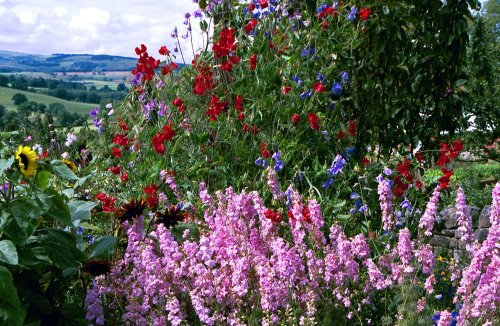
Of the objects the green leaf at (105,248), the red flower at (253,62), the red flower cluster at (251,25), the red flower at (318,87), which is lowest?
the green leaf at (105,248)

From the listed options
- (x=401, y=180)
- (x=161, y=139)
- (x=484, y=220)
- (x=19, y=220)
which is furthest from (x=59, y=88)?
(x=19, y=220)

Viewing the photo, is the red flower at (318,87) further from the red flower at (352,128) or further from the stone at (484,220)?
the stone at (484,220)

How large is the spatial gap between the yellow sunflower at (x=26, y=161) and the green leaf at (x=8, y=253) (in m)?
0.35

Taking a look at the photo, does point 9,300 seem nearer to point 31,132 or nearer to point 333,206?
point 333,206

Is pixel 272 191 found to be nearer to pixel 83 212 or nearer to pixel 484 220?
pixel 83 212

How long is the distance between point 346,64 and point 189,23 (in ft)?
5.97

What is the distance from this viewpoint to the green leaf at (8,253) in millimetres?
2164

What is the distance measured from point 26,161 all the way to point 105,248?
1.63ft

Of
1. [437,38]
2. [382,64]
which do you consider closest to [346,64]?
[382,64]

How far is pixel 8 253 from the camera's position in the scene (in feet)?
7.20

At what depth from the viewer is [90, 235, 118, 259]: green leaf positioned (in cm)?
266

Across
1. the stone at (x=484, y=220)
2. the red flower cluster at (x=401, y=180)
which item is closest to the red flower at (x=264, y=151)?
the red flower cluster at (x=401, y=180)

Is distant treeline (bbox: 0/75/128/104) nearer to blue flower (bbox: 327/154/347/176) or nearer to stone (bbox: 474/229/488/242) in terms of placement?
stone (bbox: 474/229/488/242)

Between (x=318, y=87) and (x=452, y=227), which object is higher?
(x=318, y=87)
